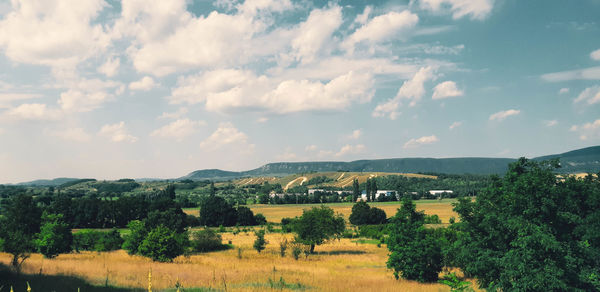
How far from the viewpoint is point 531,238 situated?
744 inches

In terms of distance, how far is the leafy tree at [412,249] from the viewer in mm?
30656

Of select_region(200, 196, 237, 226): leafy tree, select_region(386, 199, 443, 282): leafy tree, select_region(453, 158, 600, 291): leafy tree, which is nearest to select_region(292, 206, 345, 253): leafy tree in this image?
select_region(386, 199, 443, 282): leafy tree

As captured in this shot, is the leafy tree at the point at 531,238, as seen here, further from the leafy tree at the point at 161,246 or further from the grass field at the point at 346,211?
the grass field at the point at 346,211

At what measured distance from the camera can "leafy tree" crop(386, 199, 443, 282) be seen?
101 feet

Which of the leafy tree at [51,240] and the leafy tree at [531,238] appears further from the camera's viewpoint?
the leafy tree at [51,240]

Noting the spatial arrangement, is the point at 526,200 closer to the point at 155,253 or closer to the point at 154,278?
the point at 154,278

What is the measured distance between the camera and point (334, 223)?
59844 millimetres

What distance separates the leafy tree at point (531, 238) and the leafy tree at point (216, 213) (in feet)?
319

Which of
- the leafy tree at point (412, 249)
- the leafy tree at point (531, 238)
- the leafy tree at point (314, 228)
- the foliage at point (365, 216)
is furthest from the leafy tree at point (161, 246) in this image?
the foliage at point (365, 216)

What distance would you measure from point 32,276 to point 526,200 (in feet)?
97.1

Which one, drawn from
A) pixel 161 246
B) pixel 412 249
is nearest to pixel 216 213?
pixel 161 246

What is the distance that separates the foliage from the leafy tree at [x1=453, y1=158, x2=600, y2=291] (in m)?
84.7

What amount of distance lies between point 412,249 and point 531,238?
1298cm

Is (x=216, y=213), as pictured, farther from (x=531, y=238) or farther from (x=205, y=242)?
(x=531, y=238)
